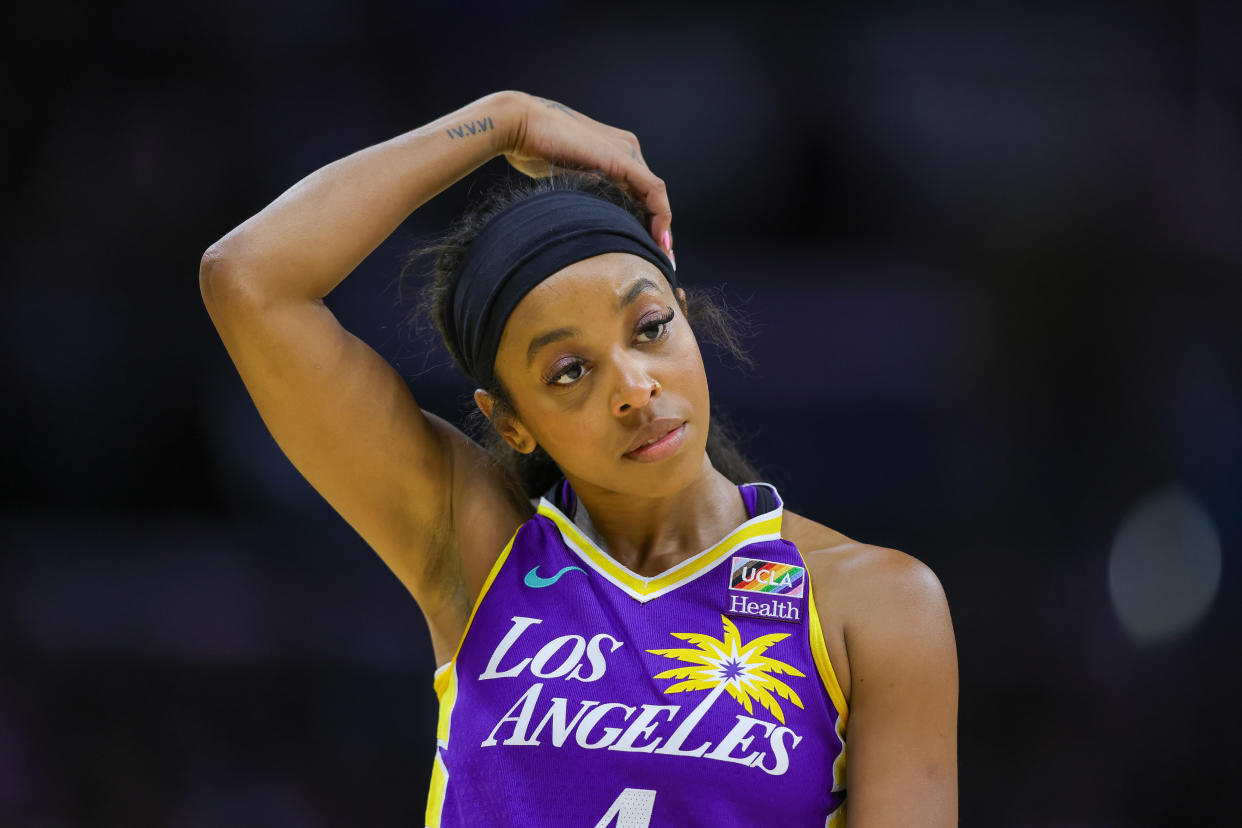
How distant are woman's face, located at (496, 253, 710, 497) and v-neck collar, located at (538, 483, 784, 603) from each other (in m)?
0.14

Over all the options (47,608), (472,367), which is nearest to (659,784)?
(472,367)

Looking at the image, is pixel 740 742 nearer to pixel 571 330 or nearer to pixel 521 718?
pixel 521 718

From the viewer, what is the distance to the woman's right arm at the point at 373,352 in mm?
1842

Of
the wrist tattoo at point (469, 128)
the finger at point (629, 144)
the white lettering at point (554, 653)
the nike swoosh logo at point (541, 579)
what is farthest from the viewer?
the finger at point (629, 144)

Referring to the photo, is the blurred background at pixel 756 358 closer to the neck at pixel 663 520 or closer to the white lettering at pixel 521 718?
the neck at pixel 663 520

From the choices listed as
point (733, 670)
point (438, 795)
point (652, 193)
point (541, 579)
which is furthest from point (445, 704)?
point (652, 193)

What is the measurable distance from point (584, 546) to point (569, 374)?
12.3 inches

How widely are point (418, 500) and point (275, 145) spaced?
237 cm

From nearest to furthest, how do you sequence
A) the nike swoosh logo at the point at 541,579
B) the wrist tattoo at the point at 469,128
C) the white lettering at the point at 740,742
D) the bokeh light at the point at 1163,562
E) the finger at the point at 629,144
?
the white lettering at the point at 740,742, the nike swoosh logo at the point at 541,579, the wrist tattoo at the point at 469,128, the finger at the point at 629,144, the bokeh light at the point at 1163,562

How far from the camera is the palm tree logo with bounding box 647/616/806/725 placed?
1722 millimetres

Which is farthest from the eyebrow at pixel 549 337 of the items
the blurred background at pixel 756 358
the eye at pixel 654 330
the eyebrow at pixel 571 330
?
the blurred background at pixel 756 358

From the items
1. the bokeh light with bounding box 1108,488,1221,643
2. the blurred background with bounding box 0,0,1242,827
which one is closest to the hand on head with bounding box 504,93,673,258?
the blurred background with bounding box 0,0,1242,827

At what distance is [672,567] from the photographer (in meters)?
1.90

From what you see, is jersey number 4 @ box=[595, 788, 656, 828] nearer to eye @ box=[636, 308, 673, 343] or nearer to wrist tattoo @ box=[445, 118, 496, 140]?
eye @ box=[636, 308, 673, 343]
